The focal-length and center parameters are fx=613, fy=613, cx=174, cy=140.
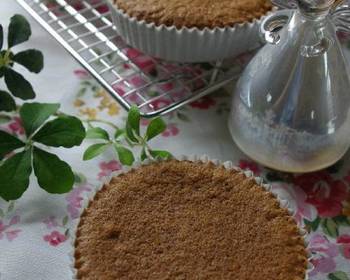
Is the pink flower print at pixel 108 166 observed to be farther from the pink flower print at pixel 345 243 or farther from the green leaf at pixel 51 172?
the pink flower print at pixel 345 243

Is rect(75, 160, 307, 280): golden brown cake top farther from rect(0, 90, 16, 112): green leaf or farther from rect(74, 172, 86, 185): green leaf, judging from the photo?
rect(0, 90, 16, 112): green leaf

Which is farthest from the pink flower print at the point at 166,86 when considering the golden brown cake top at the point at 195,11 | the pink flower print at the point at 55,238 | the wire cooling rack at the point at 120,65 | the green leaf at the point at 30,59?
the pink flower print at the point at 55,238

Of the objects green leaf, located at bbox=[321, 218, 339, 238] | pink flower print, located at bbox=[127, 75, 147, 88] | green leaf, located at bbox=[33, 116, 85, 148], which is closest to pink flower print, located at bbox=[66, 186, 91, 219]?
green leaf, located at bbox=[33, 116, 85, 148]

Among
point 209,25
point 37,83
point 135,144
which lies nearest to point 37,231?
point 135,144

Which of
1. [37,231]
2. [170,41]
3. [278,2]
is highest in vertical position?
[278,2]

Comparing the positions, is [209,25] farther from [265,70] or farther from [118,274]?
[118,274]

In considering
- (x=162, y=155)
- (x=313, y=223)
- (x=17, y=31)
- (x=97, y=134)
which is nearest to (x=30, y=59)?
(x=17, y=31)
